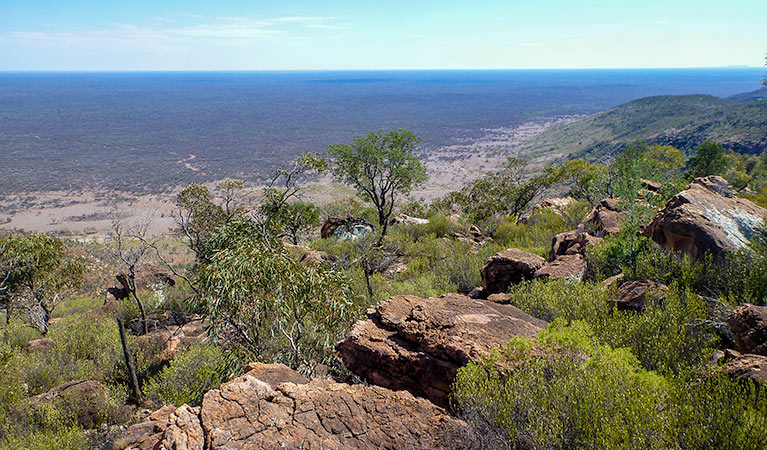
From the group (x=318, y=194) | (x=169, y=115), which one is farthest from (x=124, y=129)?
(x=318, y=194)

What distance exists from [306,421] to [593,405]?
2.78 m

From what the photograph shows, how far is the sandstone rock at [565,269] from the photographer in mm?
10008

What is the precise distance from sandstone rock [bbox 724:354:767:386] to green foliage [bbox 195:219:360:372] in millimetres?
5625

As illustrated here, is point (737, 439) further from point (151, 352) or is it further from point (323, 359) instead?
point (151, 352)

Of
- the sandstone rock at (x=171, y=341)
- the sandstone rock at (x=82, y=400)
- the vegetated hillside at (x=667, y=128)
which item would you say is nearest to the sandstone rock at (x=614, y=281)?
the sandstone rock at (x=171, y=341)

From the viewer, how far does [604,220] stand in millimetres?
13336

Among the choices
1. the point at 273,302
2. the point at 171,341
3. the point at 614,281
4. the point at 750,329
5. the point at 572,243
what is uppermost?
the point at 750,329

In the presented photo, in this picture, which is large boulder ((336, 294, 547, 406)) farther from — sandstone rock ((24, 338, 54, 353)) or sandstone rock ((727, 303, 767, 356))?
sandstone rock ((24, 338, 54, 353))

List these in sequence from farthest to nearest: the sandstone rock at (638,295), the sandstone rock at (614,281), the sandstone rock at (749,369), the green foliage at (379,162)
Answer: the green foliage at (379,162), the sandstone rock at (614,281), the sandstone rock at (638,295), the sandstone rock at (749,369)

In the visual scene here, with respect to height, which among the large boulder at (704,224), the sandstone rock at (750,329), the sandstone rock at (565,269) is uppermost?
the large boulder at (704,224)

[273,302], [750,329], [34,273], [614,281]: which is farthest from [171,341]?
[750,329]

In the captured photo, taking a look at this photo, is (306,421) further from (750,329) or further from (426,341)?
(750,329)

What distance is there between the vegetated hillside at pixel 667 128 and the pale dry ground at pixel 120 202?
14.3m

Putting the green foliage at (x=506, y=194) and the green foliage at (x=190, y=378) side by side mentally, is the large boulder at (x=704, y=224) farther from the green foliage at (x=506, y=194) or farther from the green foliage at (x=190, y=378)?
the green foliage at (x=506, y=194)
